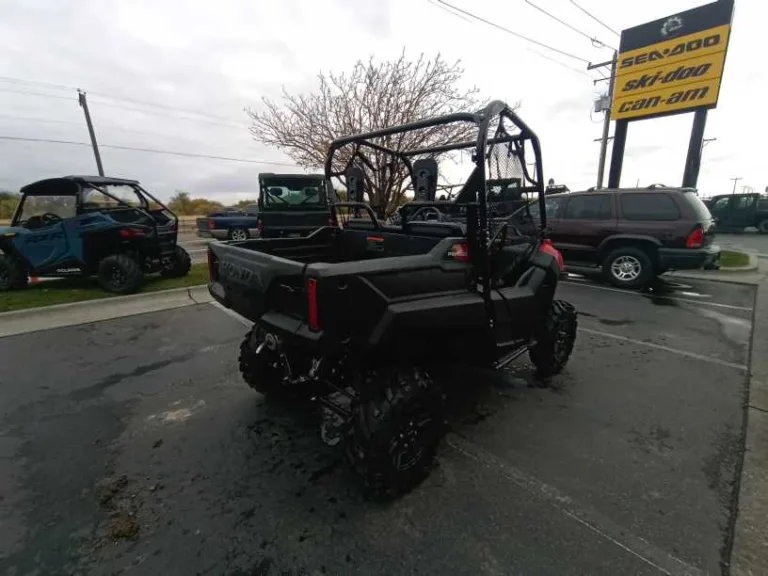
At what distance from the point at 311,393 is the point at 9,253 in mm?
7429

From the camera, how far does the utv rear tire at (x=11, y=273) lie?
670 centimetres

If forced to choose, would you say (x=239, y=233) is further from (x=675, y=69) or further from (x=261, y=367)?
(x=675, y=69)

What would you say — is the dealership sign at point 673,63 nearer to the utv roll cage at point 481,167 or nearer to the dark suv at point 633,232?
the dark suv at point 633,232

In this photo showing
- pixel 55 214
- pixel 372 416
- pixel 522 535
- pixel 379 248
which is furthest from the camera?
pixel 55 214

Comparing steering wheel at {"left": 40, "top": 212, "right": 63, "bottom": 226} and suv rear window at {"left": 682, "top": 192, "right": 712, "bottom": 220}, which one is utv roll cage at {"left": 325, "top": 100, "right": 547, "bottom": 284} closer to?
suv rear window at {"left": 682, "top": 192, "right": 712, "bottom": 220}

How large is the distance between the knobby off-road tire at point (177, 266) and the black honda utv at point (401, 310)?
5464mm

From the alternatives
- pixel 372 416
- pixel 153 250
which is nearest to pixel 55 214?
pixel 153 250

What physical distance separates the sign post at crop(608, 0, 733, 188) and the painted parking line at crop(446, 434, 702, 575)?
13.1m

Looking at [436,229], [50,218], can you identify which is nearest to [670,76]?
[436,229]

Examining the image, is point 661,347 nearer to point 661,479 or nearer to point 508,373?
point 508,373

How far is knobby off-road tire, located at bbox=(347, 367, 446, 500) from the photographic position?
1.97m

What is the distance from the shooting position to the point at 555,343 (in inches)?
136

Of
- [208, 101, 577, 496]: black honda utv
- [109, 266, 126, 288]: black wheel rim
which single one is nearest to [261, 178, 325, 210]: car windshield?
[109, 266, 126, 288]: black wheel rim

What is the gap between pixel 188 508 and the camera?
80.4 inches
